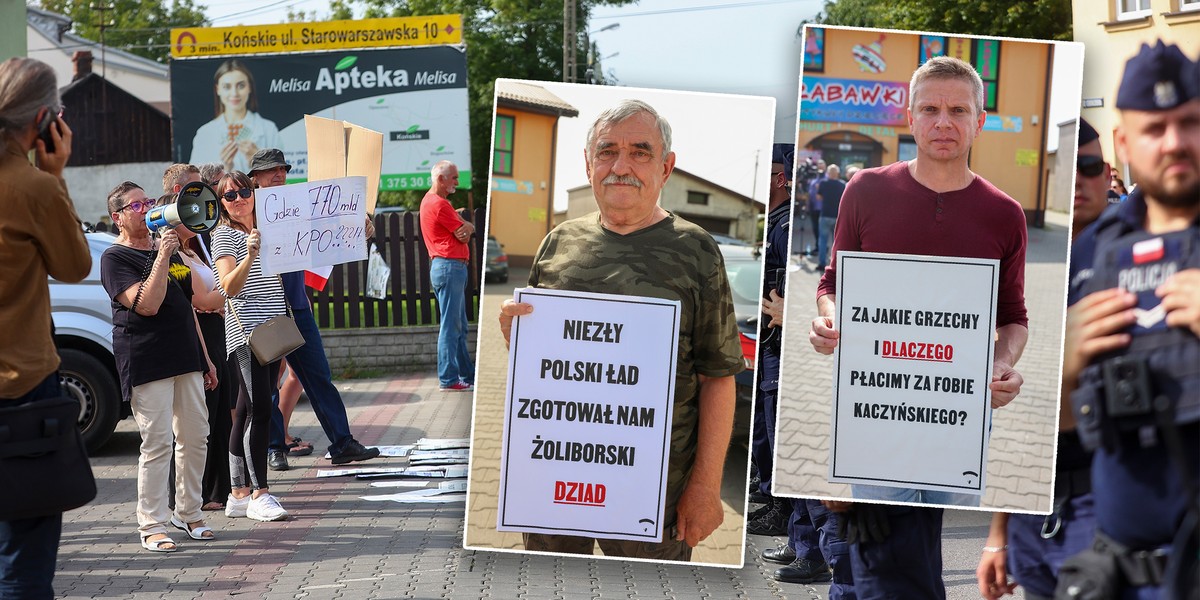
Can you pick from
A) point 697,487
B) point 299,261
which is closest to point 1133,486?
point 697,487

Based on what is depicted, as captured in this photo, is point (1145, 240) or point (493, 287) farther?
point (493, 287)

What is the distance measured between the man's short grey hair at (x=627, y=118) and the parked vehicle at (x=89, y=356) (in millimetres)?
6014

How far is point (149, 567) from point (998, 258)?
4.38m

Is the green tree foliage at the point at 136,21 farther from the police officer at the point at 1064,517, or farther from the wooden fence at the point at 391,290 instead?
the police officer at the point at 1064,517

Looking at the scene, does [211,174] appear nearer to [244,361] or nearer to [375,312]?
[244,361]

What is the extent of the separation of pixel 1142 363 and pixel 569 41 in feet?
127

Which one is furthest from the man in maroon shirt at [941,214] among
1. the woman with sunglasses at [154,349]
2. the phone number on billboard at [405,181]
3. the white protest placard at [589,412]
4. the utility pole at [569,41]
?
the utility pole at [569,41]

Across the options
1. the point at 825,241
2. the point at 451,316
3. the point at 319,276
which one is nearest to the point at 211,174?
the point at 319,276

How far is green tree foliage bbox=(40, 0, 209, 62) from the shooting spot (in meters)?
66.6

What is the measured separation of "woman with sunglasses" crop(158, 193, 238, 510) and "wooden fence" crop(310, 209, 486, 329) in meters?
7.25

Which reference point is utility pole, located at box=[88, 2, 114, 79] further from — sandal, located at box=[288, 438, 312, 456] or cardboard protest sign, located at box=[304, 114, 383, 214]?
cardboard protest sign, located at box=[304, 114, 383, 214]

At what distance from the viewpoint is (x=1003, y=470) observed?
3.22 meters

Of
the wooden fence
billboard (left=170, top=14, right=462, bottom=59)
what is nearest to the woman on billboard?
billboard (left=170, top=14, right=462, bottom=59)

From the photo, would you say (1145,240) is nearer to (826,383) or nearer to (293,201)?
(826,383)
